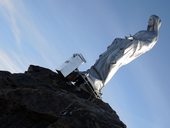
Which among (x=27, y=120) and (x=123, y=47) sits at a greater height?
(x=123, y=47)

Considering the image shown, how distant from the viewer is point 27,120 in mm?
10797

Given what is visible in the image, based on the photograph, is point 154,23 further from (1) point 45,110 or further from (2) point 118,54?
(1) point 45,110

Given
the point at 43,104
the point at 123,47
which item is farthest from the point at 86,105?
the point at 123,47

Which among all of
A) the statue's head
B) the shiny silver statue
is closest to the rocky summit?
the shiny silver statue

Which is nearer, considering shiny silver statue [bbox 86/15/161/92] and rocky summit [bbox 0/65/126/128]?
rocky summit [bbox 0/65/126/128]

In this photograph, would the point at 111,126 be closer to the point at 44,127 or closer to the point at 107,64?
the point at 44,127

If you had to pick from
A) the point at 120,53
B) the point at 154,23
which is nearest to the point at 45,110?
the point at 120,53

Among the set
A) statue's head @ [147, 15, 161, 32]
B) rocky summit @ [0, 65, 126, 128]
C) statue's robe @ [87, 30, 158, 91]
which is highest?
statue's head @ [147, 15, 161, 32]

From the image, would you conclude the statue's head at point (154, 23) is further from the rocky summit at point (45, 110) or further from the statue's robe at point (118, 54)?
the rocky summit at point (45, 110)

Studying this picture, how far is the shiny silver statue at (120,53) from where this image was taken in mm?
15241

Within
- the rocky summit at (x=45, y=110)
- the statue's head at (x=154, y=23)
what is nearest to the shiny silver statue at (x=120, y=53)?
the statue's head at (x=154, y=23)

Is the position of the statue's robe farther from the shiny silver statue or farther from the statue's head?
the statue's head

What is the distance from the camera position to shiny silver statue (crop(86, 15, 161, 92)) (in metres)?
15.2

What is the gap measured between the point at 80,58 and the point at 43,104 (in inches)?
132
